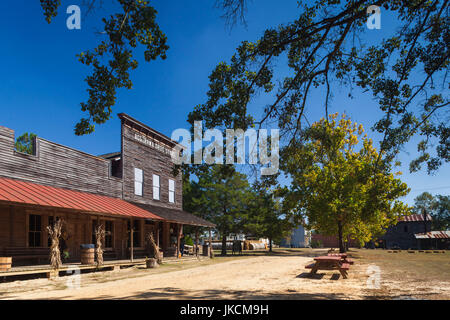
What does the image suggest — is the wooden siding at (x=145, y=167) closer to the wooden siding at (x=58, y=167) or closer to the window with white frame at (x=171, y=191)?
the window with white frame at (x=171, y=191)

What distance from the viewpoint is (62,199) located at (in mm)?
14898

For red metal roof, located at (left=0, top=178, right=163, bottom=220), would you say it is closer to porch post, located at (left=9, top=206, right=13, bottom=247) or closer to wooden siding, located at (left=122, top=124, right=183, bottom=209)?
porch post, located at (left=9, top=206, right=13, bottom=247)

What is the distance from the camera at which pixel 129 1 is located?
662 cm

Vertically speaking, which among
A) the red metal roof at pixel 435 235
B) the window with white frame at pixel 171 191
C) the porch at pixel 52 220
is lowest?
the red metal roof at pixel 435 235

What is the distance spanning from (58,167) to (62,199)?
9.01 ft

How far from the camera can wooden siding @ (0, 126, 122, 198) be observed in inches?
576

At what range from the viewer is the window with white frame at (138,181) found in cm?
2267

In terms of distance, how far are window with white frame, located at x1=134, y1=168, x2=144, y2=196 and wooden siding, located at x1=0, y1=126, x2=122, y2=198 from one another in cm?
154

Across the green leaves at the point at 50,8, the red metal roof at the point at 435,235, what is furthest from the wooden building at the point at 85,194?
the red metal roof at the point at 435,235

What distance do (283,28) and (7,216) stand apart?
1261 centimetres

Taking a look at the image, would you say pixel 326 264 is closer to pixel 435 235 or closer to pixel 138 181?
pixel 138 181

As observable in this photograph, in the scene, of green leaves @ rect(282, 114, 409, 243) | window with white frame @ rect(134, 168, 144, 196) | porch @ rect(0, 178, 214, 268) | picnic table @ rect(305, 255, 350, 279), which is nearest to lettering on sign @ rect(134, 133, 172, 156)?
window with white frame @ rect(134, 168, 144, 196)
